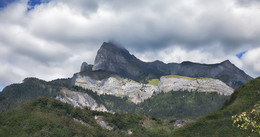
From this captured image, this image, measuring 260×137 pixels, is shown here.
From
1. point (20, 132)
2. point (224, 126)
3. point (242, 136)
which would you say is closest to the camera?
point (242, 136)

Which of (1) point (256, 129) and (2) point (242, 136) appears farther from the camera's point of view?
(2) point (242, 136)

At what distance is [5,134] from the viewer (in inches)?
7185

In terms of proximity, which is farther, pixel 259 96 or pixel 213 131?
pixel 259 96

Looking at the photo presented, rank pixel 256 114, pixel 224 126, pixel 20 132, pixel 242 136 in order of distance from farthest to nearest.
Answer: pixel 20 132 → pixel 224 126 → pixel 242 136 → pixel 256 114

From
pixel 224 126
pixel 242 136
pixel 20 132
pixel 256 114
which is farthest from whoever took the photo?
pixel 20 132

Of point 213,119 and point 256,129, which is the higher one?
point 213,119

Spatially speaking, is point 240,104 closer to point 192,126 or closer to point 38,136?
point 192,126

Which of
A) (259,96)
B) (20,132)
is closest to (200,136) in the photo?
(259,96)

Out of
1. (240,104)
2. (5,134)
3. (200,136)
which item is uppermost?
(240,104)

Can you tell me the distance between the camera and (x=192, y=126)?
199 metres

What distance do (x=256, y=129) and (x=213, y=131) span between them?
163 metres

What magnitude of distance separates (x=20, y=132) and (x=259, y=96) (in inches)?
7796

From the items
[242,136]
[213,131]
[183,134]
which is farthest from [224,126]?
[183,134]

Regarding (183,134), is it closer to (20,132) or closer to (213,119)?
(213,119)
